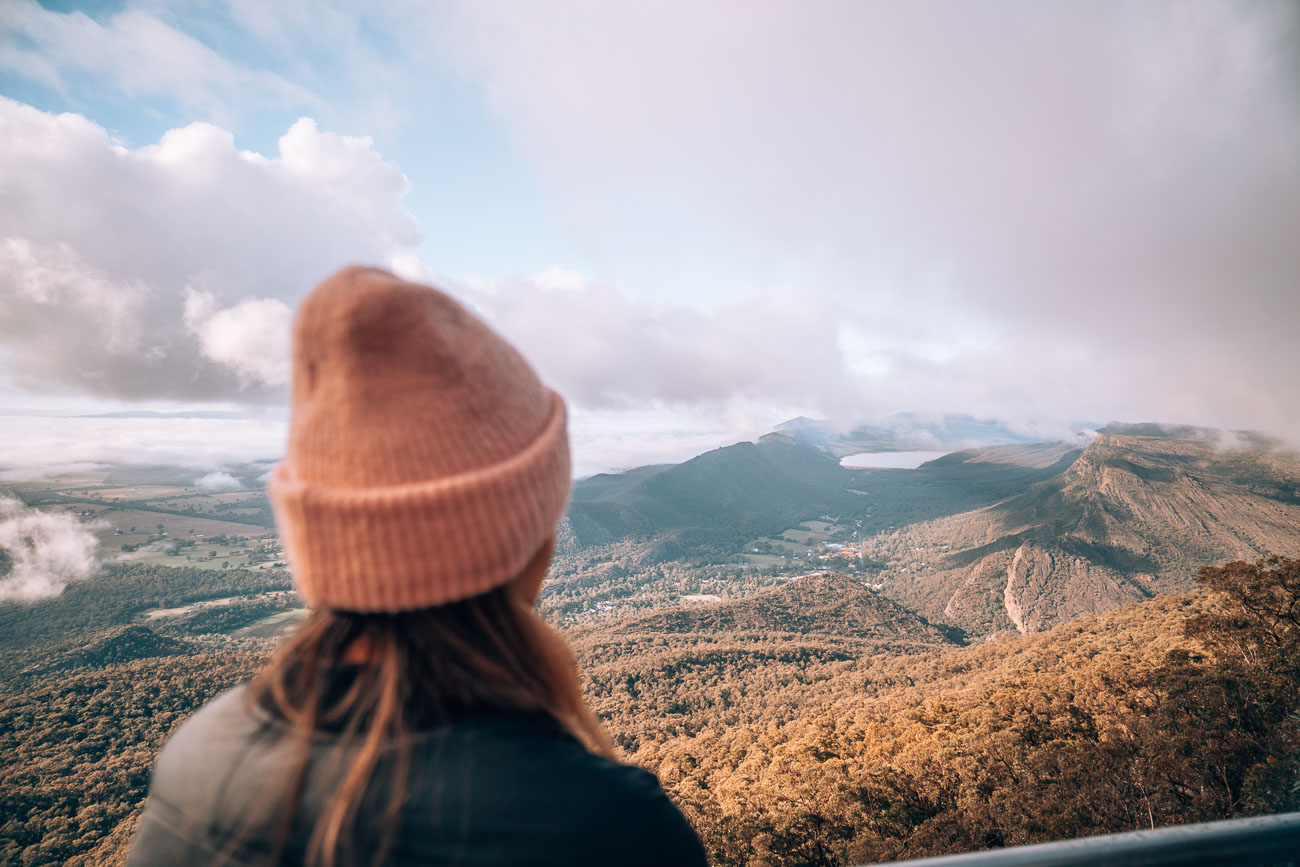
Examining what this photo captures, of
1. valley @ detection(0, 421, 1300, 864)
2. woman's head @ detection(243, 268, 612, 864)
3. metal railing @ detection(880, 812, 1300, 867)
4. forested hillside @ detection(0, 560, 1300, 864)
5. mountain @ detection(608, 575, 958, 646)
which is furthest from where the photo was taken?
mountain @ detection(608, 575, 958, 646)

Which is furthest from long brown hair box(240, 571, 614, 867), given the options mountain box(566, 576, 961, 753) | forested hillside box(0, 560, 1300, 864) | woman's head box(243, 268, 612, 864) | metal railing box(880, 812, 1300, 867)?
mountain box(566, 576, 961, 753)

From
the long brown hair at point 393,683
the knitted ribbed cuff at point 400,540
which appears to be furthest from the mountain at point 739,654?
the knitted ribbed cuff at point 400,540

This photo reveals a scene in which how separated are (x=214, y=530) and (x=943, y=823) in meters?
134

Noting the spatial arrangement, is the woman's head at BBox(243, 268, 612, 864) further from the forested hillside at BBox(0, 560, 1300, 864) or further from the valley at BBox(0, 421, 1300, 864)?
the forested hillside at BBox(0, 560, 1300, 864)

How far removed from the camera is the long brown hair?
32.8 inches

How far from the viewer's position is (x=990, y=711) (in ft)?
68.9

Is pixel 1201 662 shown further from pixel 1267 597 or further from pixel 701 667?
pixel 701 667

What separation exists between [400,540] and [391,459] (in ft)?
0.52

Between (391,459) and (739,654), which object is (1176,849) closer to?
(391,459)

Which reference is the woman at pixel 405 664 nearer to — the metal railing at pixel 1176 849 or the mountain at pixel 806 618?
the metal railing at pixel 1176 849

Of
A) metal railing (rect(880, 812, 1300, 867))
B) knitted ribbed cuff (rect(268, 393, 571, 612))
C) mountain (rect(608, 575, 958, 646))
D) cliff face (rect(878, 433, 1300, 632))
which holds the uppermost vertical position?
knitted ribbed cuff (rect(268, 393, 571, 612))

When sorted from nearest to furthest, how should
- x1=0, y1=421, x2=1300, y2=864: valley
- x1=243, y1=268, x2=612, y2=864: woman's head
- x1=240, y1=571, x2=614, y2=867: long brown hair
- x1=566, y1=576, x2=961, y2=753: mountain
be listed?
x1=240, y1=571, x2=614, y2=867: long brown hair
x1=243, y1=268, x2=612, y2=864: woman's head
x1=0, y1=421, x2=1300, y2=864: valley
x1=566, y1=576, x2=961, y2=753: mountain

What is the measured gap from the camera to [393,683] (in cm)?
95

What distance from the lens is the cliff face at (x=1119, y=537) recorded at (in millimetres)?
94562
